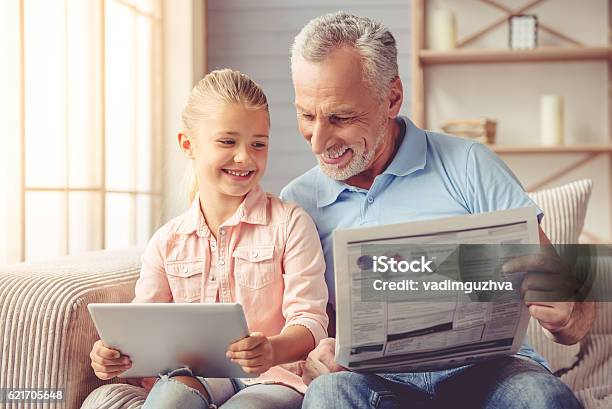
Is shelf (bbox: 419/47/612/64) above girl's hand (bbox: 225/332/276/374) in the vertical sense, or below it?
above

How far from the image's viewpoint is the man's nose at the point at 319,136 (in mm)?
1646

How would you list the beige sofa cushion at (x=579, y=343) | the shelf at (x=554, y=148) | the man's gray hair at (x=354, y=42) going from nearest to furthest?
the man's gray hair at (x=354, y=42)
the beige sofa cushion at (x=579, y=343)
the shelf at (x=554, y=148)

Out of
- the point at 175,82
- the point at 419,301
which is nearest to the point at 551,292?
the point at 419,301

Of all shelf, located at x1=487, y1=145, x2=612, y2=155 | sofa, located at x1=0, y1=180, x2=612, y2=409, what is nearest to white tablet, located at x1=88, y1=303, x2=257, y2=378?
sofa, located at x1=0, y1=180, x2=612, y2=409

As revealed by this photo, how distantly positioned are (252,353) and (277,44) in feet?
9.78

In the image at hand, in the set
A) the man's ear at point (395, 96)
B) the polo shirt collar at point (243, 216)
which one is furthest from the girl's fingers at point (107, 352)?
the man's ear at point (395, 96)

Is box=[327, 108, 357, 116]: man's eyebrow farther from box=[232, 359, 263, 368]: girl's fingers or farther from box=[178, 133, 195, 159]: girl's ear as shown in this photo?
box=[232, 359, 263, 368]: girl's fingers

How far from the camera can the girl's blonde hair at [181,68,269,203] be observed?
5.25 feet

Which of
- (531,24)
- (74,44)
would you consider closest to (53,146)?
(74,44)

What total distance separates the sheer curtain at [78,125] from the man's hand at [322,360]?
129 cm

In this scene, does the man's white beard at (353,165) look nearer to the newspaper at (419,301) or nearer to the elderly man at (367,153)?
the elderly man at (367,153)

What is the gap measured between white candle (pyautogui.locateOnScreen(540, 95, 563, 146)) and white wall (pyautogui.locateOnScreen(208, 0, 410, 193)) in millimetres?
717

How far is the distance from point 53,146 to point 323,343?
5.34 ft

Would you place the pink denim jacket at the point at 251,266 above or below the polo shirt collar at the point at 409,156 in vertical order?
below
